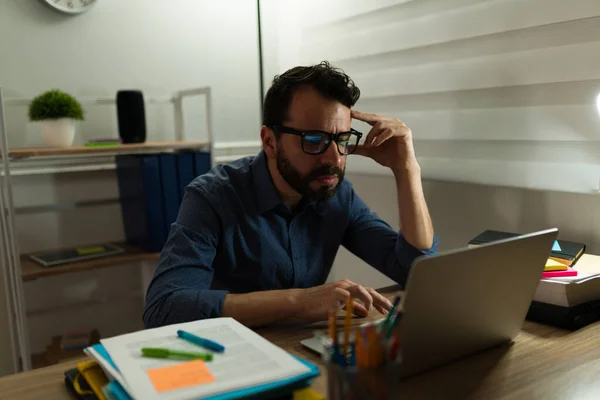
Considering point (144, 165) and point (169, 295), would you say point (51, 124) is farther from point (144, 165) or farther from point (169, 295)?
point (169, 295)

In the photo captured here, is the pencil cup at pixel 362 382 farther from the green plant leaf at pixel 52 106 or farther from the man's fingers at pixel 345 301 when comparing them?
the green plant leaf at pixel 52 106

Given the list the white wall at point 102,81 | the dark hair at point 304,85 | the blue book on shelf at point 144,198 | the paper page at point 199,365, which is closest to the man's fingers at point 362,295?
the paper page at point 199,365

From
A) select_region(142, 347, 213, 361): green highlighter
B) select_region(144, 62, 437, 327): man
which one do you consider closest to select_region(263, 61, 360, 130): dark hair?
select_region(144, 62, 437, 327): man

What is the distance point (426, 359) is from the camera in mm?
828

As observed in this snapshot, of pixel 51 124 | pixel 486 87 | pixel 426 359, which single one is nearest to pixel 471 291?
pixel 426 359

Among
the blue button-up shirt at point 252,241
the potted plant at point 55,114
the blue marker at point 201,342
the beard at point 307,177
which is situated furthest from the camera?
the potted plant at point 55,114

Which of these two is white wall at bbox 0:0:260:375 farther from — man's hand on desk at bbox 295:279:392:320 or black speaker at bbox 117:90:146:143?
man's hand on desk at bbox 295:279:392:320

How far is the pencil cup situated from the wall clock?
2.07m

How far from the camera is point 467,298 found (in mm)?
795

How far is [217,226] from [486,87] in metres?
0.87

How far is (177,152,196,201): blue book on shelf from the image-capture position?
2.17m

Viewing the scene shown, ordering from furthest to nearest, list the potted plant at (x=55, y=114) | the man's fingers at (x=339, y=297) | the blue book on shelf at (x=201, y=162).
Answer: the blue book on shelf at (x=201, y=162) < the potted plant at (x=55, y=114) < the man's fingers at (x=339, y=297)

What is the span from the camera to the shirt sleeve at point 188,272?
3.66ft

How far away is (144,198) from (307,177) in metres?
1.01
